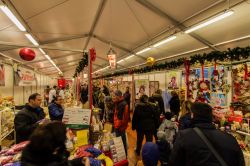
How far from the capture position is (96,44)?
33.4 feet

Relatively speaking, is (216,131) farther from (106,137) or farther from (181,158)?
(106,137)

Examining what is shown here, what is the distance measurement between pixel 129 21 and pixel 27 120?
4.85 meters

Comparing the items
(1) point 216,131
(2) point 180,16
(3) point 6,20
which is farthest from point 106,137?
(2) point 180,16

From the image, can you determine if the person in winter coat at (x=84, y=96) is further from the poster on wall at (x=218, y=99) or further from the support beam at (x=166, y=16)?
the poster on wall at (x=218, y=99)

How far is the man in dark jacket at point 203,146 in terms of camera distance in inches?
66.1

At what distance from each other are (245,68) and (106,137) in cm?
320

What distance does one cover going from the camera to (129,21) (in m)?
6.55

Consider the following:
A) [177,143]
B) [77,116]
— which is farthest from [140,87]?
[177,143]

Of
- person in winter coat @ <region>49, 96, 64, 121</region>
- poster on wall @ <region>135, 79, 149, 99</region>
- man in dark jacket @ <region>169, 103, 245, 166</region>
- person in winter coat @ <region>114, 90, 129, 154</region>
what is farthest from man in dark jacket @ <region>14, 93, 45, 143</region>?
poster on wall @ <region>135, 79, 149, 99</region>

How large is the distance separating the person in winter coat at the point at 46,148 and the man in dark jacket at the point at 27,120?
6.18 feet

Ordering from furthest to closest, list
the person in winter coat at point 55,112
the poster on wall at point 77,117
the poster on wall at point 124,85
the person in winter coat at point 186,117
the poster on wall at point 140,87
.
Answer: the poster on wall at point 124,85 → the poster on wall at point 140,87 → the person in winter coat at point 55,112 → the person in winter coat at point 186,117 → the poster on wall at point 77,117

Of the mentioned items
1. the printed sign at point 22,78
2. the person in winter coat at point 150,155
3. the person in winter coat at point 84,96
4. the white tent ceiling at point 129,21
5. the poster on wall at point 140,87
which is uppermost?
the white tent ceiling at point 129,21

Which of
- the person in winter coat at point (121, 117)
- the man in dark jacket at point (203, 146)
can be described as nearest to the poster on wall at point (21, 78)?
the person in winter coat at point (121, 117)

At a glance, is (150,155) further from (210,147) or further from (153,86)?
(153,86)
